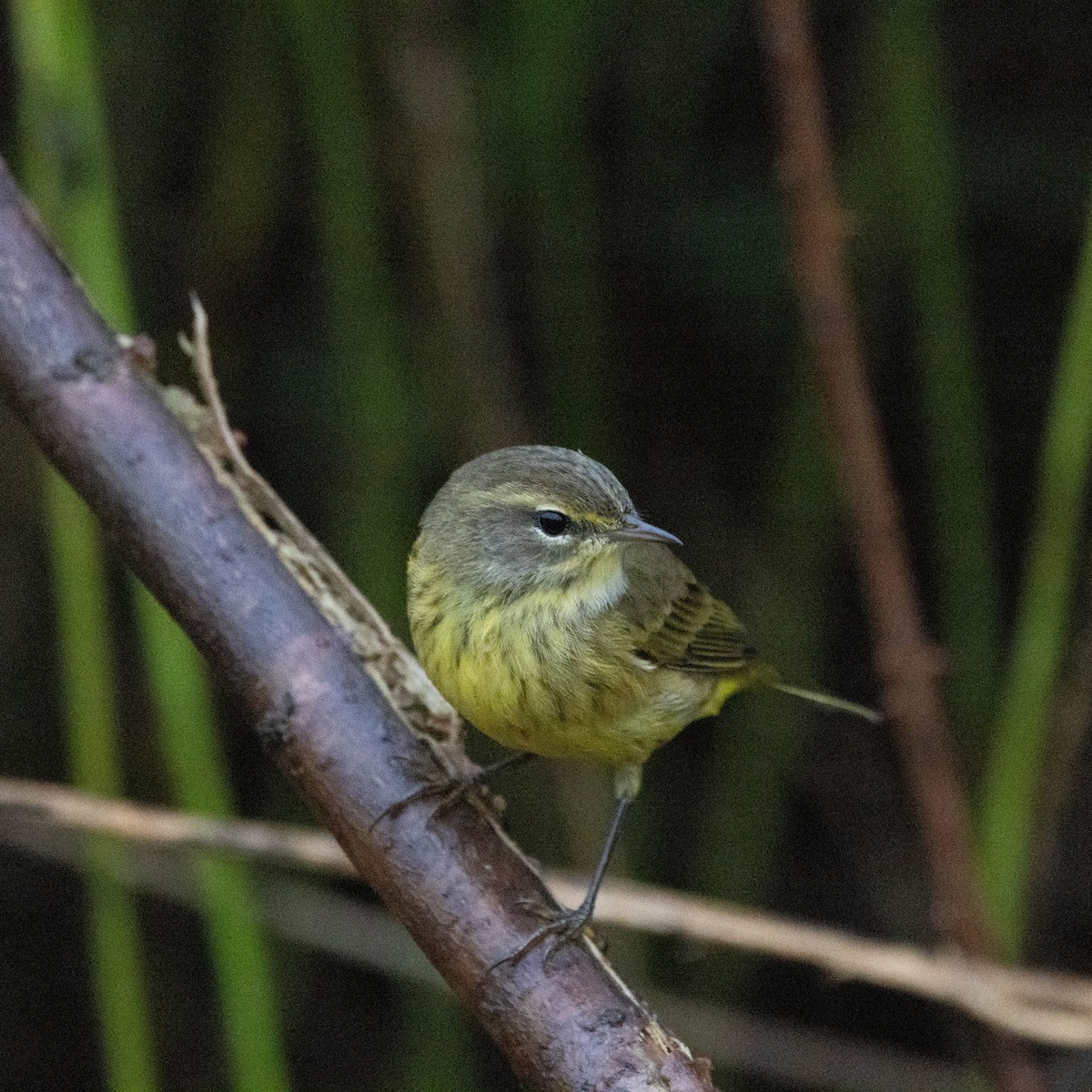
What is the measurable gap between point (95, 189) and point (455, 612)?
98cm

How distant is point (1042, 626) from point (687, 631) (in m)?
0.73

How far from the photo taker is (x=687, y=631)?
10.6ft

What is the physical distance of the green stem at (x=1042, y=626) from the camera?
2.89 metres

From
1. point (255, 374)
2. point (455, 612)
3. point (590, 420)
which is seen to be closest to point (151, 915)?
point (255, 374)

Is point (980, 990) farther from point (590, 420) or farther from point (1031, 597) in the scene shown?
point (590, 420)

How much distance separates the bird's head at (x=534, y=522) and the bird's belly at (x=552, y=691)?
0.46 feet

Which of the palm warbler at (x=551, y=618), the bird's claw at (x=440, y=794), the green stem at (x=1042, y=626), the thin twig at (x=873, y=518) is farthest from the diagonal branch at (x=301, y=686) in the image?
the green stem at (x=1042, y=626)

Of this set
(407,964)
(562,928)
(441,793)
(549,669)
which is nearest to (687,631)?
(549,669)

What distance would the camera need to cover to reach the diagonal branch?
6.44 ft

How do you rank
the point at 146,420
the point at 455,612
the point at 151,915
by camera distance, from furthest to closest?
the point at 151,915, the point at 455,612, the point at 146,420

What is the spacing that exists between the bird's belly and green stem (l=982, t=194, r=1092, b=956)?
28.0 inches

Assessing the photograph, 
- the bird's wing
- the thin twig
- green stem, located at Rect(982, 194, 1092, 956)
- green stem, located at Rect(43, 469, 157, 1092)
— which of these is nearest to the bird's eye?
the bird's wing

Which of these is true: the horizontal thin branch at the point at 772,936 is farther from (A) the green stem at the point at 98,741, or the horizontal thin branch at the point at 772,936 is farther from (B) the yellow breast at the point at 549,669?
(B) the yellow breast at the point at 549,669

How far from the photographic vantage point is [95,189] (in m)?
2.58
